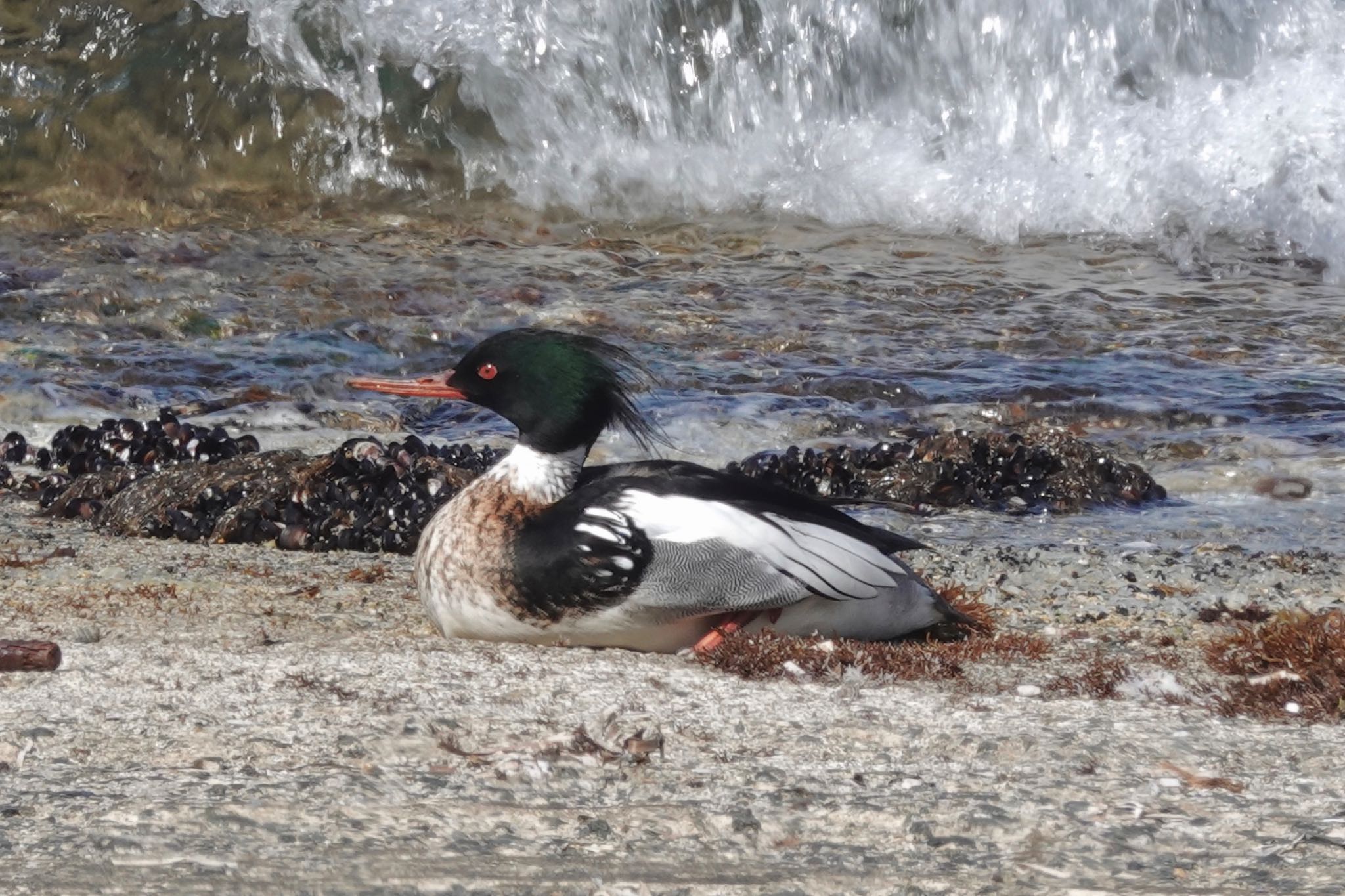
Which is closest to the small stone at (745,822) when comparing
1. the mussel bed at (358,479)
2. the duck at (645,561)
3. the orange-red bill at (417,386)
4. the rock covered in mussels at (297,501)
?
the duck at (645,561)

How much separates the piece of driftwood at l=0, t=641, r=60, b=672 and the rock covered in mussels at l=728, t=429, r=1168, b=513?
3602 mm

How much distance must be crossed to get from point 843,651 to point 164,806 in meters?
1.94

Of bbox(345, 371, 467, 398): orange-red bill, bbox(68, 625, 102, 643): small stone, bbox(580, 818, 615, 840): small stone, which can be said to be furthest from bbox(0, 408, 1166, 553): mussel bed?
bbox(580, 818, 615, 840): small stone

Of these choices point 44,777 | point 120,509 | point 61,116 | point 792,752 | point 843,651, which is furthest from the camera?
point 61,116

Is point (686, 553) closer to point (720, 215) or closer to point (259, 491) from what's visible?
point (259, 491)

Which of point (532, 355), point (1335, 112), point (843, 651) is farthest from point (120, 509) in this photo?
point (1335, 112)

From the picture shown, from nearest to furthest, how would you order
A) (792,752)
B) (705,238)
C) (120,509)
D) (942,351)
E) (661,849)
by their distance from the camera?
(661,849), (792,752), (120,509), (942,351), (705,238)

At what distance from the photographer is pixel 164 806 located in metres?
3.02

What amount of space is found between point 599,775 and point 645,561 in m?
1.27

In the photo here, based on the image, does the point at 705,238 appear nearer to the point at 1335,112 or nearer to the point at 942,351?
the point at 942,351

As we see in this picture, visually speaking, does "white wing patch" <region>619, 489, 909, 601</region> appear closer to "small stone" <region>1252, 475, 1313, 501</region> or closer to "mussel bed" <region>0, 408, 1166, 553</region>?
"mussel bed" <region>0, 408, 1166, 553</region>

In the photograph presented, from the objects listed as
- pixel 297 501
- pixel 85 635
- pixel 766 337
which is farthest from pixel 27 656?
pixel 766 337

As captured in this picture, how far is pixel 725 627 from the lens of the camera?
470cm

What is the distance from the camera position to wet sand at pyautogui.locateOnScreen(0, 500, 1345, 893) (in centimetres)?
287
